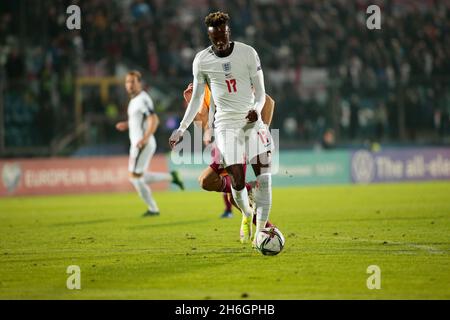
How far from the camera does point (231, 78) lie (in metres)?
9.85

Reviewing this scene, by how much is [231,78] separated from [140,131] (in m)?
7.29

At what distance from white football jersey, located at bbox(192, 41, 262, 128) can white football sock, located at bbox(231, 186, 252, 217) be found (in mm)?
863

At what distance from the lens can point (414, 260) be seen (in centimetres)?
926

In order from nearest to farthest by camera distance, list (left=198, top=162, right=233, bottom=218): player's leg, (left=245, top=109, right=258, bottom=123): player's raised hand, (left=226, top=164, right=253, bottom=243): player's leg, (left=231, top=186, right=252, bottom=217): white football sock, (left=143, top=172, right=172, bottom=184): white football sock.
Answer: (left=245, top=109, right=258, bottom=123): player's raised hand
(left=226, top=164, right=253, bottom=243): player's leg
(left=231, top=186, right=252, bottom=217): white football sock
(left=198, top=162, right=233, bottom=218): player's leg
(left=143, top=172, right=172, bottom=184): white football sock

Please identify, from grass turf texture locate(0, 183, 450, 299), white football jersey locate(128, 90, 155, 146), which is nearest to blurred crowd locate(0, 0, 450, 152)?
grass turf texture locate(0, 183, 450, 299)

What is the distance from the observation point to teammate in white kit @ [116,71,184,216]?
16516mm

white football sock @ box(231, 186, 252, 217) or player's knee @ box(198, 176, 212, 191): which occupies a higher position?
player's knee @ box(198, 176, 212, 191)

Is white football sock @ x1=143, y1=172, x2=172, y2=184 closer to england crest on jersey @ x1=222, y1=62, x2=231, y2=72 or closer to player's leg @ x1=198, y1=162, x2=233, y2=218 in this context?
player's leg @ x1=198, y1=162, x2=233, y2=218

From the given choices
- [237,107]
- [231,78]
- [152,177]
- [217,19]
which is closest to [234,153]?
[237,107]

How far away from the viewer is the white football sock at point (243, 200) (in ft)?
34.0

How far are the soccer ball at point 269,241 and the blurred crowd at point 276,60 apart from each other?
14.7 meters
